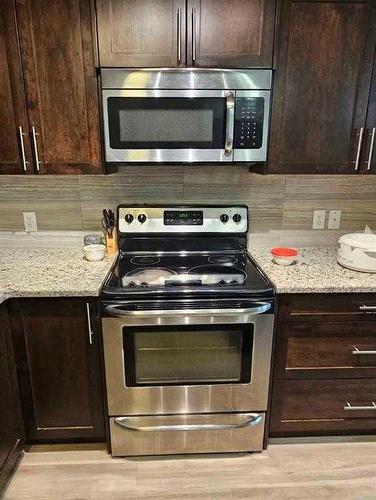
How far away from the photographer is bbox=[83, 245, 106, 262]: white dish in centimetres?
188

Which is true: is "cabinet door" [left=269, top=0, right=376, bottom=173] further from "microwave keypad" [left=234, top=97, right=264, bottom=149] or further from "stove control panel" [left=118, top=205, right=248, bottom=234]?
"stove control panel" [left=118, top=205, right=248, bottom=234]

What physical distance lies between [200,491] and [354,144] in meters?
1.79

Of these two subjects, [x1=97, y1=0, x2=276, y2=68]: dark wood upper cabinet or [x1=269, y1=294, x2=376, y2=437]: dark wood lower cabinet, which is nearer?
[x1=97, y1=0, x2=276, y2=68]: dark wood upper cabinet

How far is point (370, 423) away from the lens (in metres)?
1.86

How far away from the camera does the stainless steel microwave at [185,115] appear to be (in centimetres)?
161

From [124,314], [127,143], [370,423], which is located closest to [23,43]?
[127,143]

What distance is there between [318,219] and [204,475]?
1523 millimetres

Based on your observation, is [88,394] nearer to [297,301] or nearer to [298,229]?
[297,301]

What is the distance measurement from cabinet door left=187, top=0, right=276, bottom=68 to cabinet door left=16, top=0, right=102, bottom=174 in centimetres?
46

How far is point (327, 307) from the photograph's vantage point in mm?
1669

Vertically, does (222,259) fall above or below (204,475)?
above

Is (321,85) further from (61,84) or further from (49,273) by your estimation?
(49,273)

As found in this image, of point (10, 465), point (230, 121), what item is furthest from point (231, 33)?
point (10, 465)

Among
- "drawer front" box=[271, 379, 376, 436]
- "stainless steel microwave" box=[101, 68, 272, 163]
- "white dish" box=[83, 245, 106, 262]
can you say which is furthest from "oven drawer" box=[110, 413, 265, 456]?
"stainless steel microwave" box=[101, 68, 272, 163]
